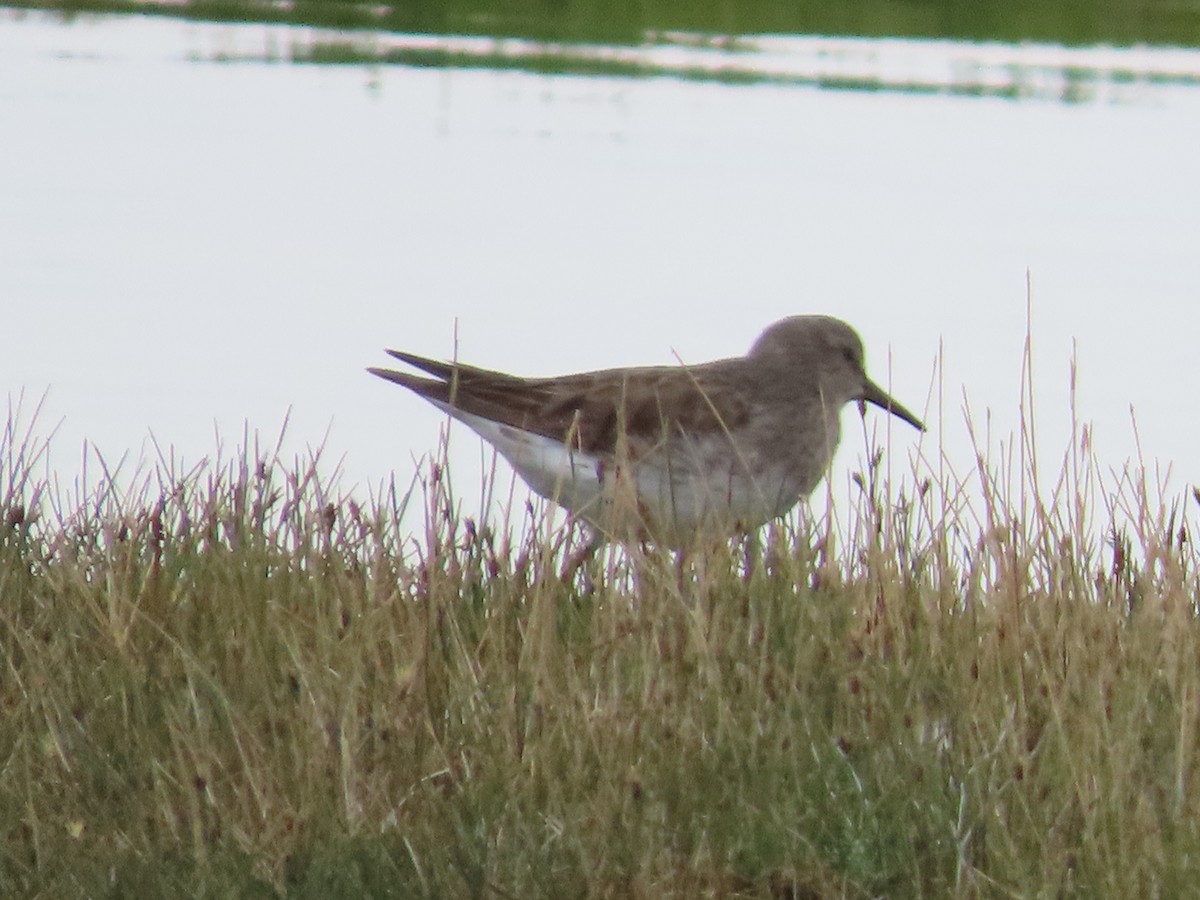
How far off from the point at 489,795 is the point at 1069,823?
1246 mm

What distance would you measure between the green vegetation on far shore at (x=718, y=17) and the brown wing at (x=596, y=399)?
19.0 metres

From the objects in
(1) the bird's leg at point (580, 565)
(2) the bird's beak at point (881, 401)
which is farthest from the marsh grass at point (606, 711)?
(2) the bird's beak at point (881, 401)

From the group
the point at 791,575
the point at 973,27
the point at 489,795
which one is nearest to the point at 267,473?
the point at 791,575

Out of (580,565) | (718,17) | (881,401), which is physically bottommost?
(580,565)

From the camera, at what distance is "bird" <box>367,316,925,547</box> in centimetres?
690

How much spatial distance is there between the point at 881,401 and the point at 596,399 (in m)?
1.36

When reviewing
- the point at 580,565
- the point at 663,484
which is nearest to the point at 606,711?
the point at 580,565

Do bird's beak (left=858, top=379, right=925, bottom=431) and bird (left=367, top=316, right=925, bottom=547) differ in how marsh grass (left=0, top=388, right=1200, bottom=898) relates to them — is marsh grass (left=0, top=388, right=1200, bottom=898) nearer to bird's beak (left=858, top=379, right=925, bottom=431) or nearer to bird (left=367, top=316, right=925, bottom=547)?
bird (left=367, top=316, right=925, bottom=547)

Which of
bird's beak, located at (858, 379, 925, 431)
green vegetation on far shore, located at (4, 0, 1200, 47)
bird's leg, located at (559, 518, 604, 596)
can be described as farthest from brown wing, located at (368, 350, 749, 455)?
green vegetation on far shore, located at (4, 0, 1200, 47)

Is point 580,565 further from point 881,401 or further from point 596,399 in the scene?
point 881,401

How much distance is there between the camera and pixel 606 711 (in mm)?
4742

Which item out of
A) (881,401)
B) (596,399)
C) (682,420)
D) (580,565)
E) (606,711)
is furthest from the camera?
(881,401)

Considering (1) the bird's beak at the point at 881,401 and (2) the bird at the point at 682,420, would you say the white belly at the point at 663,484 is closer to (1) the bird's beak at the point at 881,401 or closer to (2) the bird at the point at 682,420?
(2) the bird at the point at 682,420

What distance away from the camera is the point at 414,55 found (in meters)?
24.1
